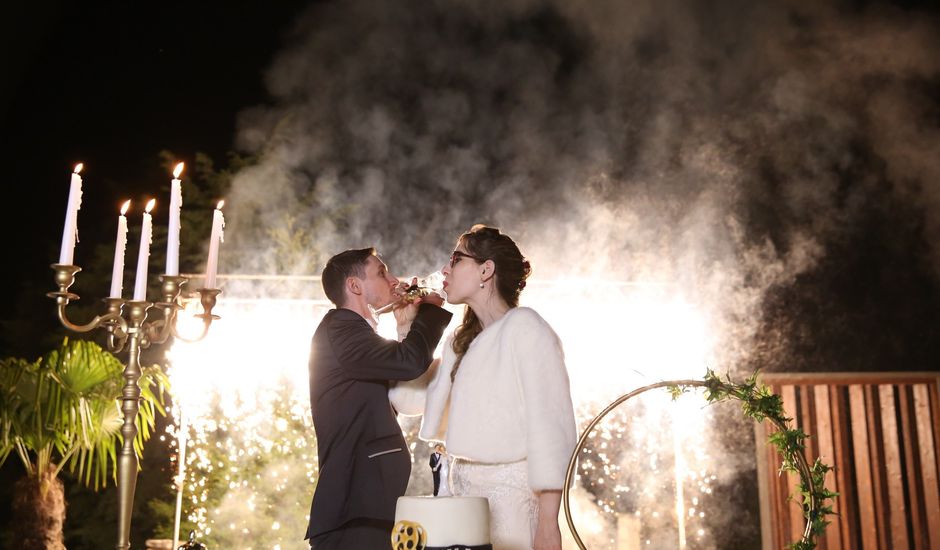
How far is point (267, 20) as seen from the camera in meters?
6.95

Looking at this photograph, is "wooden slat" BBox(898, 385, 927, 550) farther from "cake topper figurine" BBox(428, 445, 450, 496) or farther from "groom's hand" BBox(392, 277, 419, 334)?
"cake topper figurine" BBox(428, 445, 450, 496)

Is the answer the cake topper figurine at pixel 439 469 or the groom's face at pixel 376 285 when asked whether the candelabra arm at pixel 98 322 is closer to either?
the groom's face at pixel 376 285

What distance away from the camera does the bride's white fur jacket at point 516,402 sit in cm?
193

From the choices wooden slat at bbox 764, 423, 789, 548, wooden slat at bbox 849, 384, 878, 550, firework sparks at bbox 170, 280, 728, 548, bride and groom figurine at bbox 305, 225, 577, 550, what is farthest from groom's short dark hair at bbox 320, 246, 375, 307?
wooden slat at bbox 849, 384, 878, 550

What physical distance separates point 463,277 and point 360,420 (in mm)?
578

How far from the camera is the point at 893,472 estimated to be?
17.9 feet

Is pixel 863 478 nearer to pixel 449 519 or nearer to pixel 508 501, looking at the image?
pixel 508 501

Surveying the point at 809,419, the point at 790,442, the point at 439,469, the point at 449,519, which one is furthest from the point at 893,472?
the point at 449,519

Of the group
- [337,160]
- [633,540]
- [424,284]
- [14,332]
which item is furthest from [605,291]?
[14,332]

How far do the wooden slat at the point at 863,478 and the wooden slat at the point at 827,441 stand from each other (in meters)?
0.15

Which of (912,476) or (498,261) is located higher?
(498,261)

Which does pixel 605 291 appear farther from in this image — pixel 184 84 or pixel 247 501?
pixel 184 84

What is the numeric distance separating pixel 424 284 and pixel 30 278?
5.72m

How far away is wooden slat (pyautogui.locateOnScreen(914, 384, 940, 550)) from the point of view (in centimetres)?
535
